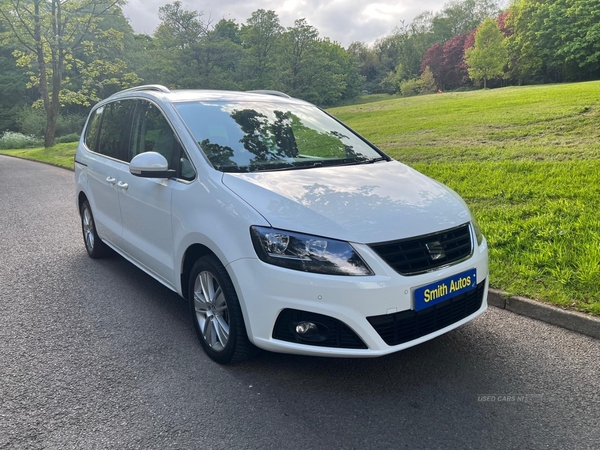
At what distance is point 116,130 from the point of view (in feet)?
16.0

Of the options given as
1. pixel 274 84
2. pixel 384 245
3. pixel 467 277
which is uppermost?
pixel 274 84

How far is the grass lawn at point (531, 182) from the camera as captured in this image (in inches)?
168

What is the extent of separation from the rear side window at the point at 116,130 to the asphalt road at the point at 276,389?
1.49 meters

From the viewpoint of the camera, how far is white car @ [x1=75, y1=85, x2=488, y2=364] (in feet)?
8.91

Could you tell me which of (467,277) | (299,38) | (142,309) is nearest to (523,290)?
(467,277)

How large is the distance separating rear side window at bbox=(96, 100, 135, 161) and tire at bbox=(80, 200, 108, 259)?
32.9 inches

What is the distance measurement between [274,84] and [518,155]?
127 feet

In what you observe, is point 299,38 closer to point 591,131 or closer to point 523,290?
point 591,131

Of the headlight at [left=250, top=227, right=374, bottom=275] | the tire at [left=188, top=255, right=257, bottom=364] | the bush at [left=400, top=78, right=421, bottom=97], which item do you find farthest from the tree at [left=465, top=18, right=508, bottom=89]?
the headlight at [left=250, top=227, right=374, bottom=275]

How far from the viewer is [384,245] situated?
8.99 ft

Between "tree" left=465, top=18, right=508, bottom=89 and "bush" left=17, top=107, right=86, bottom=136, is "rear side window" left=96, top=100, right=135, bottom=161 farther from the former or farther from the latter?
"tree" left=465, top=18, right=508, bottom=89

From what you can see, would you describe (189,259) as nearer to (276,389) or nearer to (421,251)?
(276,389)

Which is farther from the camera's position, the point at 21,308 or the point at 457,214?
the point at 21,308

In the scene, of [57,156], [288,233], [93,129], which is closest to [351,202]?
[288,233]
